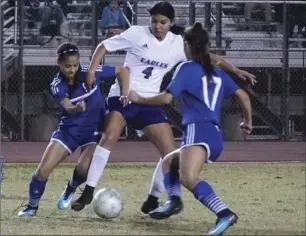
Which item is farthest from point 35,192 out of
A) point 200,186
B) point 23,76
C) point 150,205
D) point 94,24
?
point 94,24

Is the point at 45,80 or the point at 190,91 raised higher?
the point at 190,91

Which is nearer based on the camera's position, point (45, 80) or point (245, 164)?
point (245, 164)

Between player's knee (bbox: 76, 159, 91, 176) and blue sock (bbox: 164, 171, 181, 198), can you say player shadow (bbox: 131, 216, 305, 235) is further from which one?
player's knee (bbox: 76, 159, 91, 176)

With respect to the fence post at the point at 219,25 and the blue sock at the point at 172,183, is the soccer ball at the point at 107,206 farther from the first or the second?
the fence post at the point at 219,25

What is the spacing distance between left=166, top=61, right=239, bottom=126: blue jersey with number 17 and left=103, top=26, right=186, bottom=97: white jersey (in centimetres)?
129

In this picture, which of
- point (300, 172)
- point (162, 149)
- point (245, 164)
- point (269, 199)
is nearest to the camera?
point (162, 149)

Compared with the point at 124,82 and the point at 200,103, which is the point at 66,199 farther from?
the point at 200,103

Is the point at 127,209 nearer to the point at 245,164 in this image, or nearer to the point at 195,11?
the point at 245,164

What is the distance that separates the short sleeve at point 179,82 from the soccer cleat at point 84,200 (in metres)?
1.62

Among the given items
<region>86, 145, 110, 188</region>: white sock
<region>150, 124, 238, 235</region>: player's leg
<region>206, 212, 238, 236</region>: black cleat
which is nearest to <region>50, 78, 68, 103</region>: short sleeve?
<region>86, 145, 110, 188</region>: white sock

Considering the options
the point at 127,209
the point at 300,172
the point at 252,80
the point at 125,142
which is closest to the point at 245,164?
the point at 300,172

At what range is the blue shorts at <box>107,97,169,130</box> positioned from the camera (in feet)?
31.9

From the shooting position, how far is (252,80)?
8953 mm

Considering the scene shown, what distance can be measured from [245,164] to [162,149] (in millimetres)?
6318
